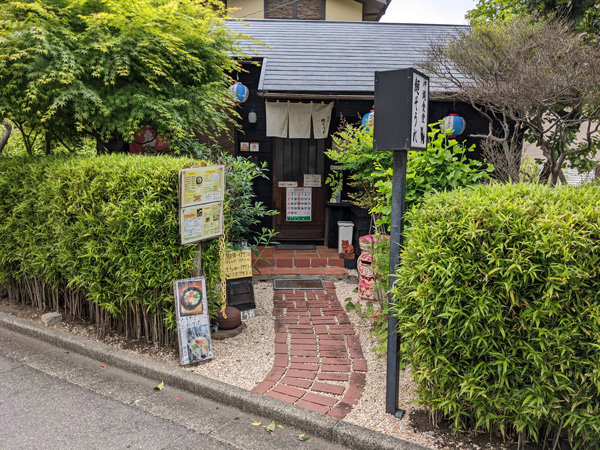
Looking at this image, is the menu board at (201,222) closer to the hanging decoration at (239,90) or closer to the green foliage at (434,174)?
the green foliage at (434,174)

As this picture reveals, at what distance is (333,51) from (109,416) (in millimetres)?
8029

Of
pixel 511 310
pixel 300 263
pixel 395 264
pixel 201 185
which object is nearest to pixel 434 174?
pixel 395 264

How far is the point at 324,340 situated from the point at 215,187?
1.96 meters

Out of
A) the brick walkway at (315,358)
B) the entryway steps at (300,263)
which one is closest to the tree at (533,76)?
the entryway steps at (300,263)

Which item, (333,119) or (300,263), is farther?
(333,119)

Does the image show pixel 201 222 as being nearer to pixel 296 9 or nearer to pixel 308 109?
pixel 308 109

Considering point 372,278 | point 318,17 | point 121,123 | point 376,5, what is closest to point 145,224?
point 121,123

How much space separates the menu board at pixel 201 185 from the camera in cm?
388

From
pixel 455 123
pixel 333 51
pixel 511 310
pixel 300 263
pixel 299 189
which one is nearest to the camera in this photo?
pixel 511 310

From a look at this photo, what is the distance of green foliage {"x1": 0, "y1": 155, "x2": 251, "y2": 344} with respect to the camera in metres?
3.98

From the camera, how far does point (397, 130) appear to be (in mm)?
3000

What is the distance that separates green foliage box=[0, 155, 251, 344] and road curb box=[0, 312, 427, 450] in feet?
1.06

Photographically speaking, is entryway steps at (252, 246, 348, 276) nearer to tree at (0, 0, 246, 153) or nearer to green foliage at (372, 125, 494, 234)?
tree at (0, 0, 246, 153)

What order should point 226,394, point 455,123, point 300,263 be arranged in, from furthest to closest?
point 455,123
point 300,263
point 226,394
